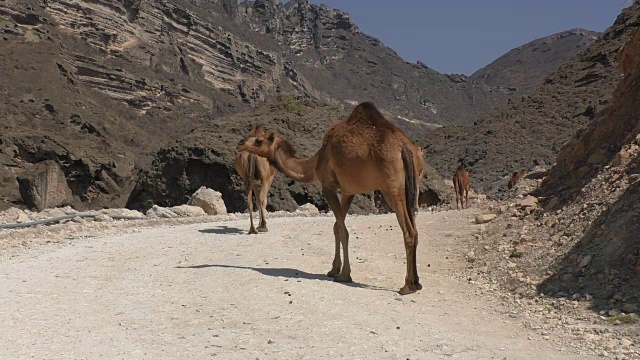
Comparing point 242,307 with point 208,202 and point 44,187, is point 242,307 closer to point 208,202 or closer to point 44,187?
point 208,202

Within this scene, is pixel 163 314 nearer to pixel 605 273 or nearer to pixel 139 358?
pixel 139 358

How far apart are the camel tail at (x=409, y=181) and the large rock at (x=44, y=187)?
32.3 meters

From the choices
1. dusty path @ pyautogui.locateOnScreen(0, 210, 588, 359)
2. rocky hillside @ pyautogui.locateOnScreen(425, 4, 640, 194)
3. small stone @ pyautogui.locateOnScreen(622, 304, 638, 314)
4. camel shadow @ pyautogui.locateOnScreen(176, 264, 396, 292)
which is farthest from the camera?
rocky hillside @ pyautogui.locateOnScreen(425, 4, 640, 194)

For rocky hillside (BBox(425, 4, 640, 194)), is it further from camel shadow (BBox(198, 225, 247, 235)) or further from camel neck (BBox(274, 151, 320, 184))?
camel neck (BBox(274, 151, 320, 184))

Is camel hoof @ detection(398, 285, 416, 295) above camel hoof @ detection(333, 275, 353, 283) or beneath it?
beneath

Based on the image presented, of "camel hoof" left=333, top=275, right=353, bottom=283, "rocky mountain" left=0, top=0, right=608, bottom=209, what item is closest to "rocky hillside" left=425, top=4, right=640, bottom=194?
"rocky mountain" left=0, top=0, right=608, bottom=209

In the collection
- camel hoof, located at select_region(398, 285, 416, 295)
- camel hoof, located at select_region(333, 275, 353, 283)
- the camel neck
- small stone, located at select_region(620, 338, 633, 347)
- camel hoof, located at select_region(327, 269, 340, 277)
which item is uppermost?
the camel neck

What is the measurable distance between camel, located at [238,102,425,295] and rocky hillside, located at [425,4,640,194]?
3495 centimetres

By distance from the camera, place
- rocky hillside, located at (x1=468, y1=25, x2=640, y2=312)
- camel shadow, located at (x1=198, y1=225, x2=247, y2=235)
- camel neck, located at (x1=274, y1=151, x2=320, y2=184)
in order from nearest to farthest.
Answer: rocky hillside, located at (x1=468, y1=25, x2=640, y2=312) → camel neck, located at (x1=274, y1=151, x2=320, y2=184) → camel shadow, located at (x1=198, y1=225, x2=247, y2=235)

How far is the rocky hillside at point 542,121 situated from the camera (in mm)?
48719

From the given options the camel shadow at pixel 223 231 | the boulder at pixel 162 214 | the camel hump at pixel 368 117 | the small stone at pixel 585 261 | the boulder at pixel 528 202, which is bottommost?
the small stone at pixel 585 261

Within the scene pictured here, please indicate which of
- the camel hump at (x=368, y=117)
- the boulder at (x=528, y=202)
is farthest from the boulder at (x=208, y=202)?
the camel hump at (x=368, y=117)

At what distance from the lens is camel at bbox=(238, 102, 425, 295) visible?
9.20 meters

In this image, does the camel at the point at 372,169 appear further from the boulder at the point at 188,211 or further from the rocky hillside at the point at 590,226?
the boulder at the point at 188,211
